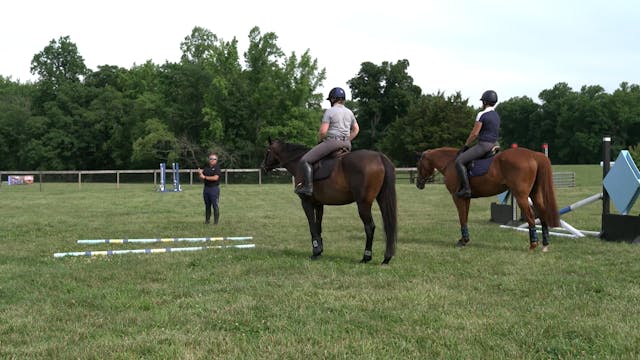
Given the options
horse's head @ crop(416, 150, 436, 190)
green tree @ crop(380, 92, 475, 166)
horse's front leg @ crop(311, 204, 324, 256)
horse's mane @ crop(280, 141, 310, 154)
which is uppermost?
green tree @ crop(380, 92, 475, 166)

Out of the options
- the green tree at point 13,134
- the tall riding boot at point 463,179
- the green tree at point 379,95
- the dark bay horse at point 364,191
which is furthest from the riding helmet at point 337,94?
the green tree at point 13,134


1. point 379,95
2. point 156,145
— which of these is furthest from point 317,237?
point 379,95

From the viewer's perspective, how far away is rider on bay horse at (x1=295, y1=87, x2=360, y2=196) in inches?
295

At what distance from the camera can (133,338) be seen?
13.5ft

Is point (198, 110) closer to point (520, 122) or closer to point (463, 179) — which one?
point (463, 179)

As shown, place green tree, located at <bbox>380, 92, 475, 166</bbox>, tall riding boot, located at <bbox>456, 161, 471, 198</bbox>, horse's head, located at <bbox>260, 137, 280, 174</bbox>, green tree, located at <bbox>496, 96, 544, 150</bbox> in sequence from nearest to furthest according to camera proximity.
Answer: horse's head, located at <bbox>260, 137, 280, 174</bbox> → tall riding boot, located at <bbox>456, 161, 471, 198</bbox> → green tree, located at <bbox>380, 92, 475, 166</bbox> → green tree, located at <bbox>496, 96, 544, 150</bbox>

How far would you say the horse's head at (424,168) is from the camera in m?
10.2

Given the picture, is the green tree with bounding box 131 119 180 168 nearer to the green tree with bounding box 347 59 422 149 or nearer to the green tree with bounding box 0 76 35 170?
the green tree with bounding box 0 76 35 170

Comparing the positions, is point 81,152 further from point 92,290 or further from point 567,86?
point 567,86

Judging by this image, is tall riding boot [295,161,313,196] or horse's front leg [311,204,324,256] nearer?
tall riding boot [295,161,313,196]

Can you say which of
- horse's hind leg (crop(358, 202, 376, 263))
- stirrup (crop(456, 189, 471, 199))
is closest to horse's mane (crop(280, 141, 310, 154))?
horse's hind leg (crop(358, 202, 376, 263))

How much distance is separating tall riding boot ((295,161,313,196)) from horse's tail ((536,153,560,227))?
4113mm

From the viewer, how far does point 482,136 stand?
8953 mm

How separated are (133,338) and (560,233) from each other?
8.98 meters
